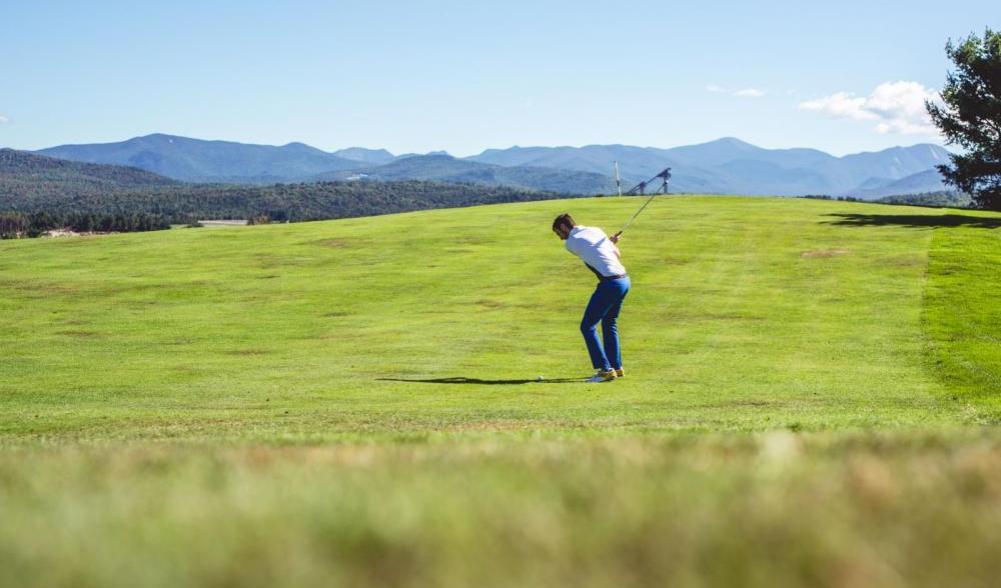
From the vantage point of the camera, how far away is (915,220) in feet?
215

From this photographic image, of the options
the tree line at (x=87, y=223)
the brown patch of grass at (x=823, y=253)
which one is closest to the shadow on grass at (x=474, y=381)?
the brown patch of grass at (x=823, y=253)

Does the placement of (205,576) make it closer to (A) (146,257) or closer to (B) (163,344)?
(B) (163,344)

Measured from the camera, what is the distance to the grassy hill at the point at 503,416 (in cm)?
318

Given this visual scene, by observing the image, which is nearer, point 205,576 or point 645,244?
point 205,576

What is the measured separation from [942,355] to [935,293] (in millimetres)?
13861

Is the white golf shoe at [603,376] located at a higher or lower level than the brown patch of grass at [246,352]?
higher

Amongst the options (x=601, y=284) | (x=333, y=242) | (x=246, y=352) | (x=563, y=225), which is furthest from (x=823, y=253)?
(x=563, y=225)

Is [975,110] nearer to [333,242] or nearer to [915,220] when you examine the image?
[915,220]

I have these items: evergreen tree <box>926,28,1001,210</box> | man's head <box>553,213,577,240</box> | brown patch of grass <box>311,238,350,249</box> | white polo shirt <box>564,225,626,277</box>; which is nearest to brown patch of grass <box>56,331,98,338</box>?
man's head <box>553,213,577,240</box>

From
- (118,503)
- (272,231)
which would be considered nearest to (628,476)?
(118,503)

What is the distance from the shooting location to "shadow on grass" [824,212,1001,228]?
6162cm

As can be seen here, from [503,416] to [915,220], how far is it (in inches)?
2291

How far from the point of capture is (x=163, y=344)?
95.0 feet

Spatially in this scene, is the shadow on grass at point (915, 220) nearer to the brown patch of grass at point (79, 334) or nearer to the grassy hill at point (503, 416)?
the grassy hill at point (503, 416)
